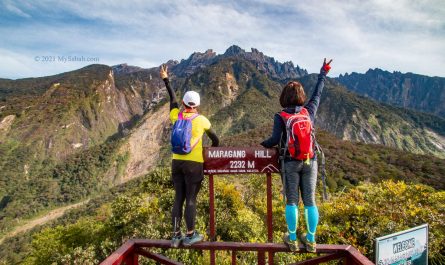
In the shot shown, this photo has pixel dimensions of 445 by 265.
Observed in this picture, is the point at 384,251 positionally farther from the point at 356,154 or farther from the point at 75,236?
the point at 356,154

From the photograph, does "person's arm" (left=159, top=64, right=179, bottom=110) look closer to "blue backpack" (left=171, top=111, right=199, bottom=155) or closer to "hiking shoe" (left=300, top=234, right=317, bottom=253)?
"blue backpack" (left=171, top=111, right=199, bottom=155)

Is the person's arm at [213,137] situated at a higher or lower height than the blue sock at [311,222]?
higher

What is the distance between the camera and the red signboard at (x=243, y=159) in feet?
16.2

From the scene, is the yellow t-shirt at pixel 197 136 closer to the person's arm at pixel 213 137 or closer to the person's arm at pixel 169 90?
the person's arm at pixel 213 137

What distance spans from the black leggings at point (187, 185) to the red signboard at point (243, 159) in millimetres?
219

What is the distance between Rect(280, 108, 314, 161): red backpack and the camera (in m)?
4.54

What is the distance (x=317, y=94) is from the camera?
5336 mm

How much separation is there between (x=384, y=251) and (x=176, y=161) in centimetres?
423

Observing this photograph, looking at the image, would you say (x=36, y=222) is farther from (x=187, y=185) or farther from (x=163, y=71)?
(x=187, y=185)

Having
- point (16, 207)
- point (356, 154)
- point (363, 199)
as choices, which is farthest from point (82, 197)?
point (363, 199)

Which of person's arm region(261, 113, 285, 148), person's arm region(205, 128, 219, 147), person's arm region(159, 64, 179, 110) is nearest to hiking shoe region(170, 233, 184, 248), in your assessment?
person's arm region(205, 128, 219, 147)

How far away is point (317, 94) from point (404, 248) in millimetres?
3793

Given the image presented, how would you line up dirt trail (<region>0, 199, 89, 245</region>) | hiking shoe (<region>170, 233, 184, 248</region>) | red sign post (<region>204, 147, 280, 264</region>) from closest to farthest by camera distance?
hiking shoe (<region>170, 233, 184, 248</region>) → red sign post (<region>204, 147, 280, 264</region>) → dirt trail (<region>0, 199, 89, 245</region>)

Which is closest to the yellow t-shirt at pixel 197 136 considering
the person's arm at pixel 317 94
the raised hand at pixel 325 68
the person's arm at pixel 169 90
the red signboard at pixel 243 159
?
the red signboard at pixel 243 159
